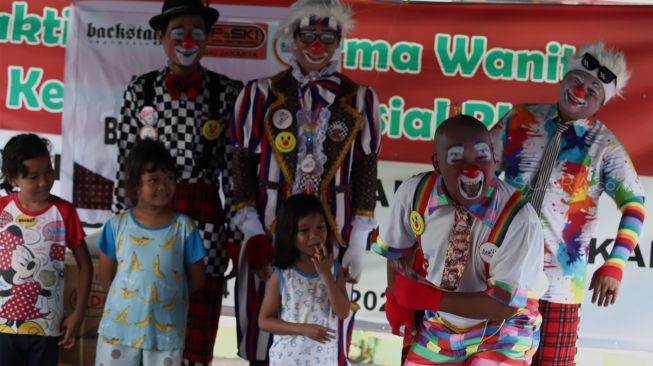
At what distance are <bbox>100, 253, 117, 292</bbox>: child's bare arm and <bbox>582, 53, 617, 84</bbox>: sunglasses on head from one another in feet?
7.83

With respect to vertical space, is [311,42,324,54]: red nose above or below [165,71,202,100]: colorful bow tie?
above

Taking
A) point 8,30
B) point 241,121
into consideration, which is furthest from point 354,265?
point 8,30

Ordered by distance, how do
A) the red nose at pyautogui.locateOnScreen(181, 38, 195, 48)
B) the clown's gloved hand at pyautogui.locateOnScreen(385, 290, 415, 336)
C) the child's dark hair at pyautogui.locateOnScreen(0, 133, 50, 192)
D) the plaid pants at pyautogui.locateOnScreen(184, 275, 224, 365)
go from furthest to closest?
the plaid pants at pyautogui.locateOnScreen(184, 275, 224, 365) → the red nose at pyautogui.locateOnScreen(181, 38, 195, 48) → the child's dark hair at pyautogui.locateOnScreen(0, 133, 50, 192) → the clown's gloved hand at pyautogui.locateOnScreen(385, 290, 415, 336)

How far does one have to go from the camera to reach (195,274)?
393cm

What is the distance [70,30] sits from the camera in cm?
538

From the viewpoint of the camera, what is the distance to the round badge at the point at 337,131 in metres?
4.08

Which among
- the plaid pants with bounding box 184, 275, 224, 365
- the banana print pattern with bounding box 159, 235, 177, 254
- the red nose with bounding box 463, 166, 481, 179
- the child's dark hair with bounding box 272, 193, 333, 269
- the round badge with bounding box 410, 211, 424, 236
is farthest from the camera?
the plaid pants with bounding box 184, 275, 224, 365

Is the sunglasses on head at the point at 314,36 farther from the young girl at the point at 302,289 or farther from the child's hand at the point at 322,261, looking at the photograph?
the child's hand at the point at 322,261

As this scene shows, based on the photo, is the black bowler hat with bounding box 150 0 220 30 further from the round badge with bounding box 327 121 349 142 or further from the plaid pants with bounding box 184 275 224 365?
the plaid pants with bounding box 184 275 224 365

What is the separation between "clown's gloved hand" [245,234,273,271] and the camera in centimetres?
400

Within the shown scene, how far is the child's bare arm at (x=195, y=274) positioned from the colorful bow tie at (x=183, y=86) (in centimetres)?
90

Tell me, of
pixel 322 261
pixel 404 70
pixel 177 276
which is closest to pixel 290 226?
pixel 322 261

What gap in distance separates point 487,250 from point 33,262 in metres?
2.14

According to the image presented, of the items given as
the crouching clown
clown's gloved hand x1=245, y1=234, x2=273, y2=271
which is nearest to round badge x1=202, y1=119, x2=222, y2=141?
clown's gloved hand x1=245, y1=234, x2=273, y2=271
